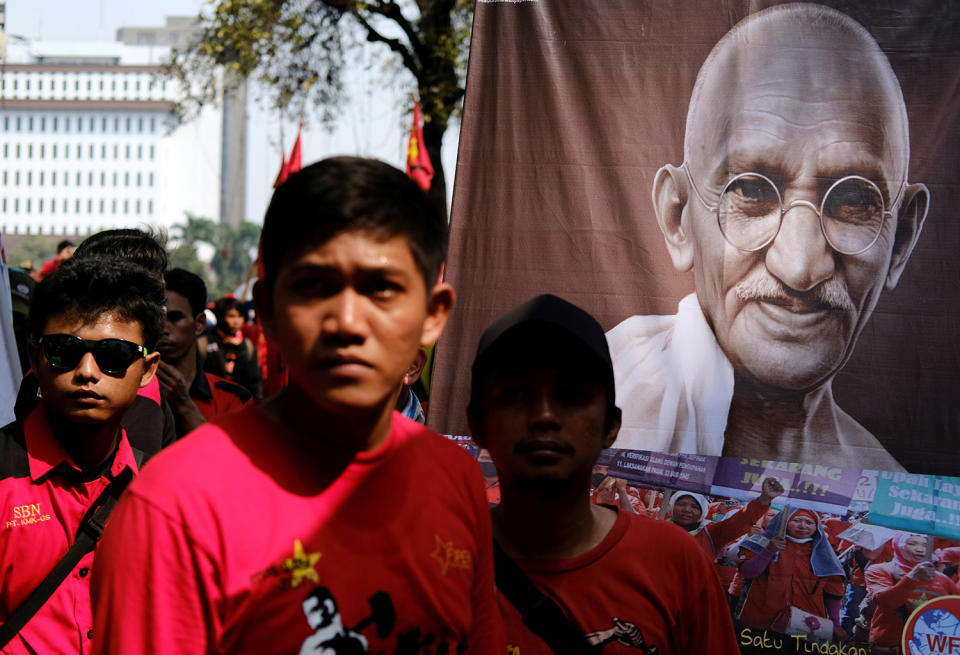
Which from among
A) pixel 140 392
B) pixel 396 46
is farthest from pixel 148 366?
pixel 396 46

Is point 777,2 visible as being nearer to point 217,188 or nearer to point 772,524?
point 772,524

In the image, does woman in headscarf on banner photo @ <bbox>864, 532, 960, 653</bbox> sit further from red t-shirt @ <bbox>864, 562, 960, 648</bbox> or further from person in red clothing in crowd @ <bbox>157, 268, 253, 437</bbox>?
person in red clothing in crowd @ <bbox>157, 268, 253, 437</bbox>

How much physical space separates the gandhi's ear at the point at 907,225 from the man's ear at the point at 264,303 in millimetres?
2260

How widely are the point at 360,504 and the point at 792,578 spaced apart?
199 cm

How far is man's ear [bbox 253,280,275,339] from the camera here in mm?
1659

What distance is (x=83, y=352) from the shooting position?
293cm

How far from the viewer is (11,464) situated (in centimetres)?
273

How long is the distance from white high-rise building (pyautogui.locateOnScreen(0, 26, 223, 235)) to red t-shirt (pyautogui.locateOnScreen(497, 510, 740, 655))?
142503 millimetres

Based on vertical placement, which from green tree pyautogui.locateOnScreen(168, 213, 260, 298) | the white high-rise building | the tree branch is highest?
the tree branch

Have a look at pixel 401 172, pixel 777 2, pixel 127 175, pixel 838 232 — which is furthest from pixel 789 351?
pixel 127 175

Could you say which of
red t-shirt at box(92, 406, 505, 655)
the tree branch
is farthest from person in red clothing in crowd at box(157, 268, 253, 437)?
the tree branch

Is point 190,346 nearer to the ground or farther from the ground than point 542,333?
nearer to the ground

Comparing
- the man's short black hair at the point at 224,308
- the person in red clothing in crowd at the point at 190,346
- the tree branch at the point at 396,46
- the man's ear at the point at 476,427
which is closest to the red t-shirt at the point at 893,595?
the man's ear at the point at 476,427

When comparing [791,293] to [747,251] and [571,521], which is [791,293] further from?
[571,521]
